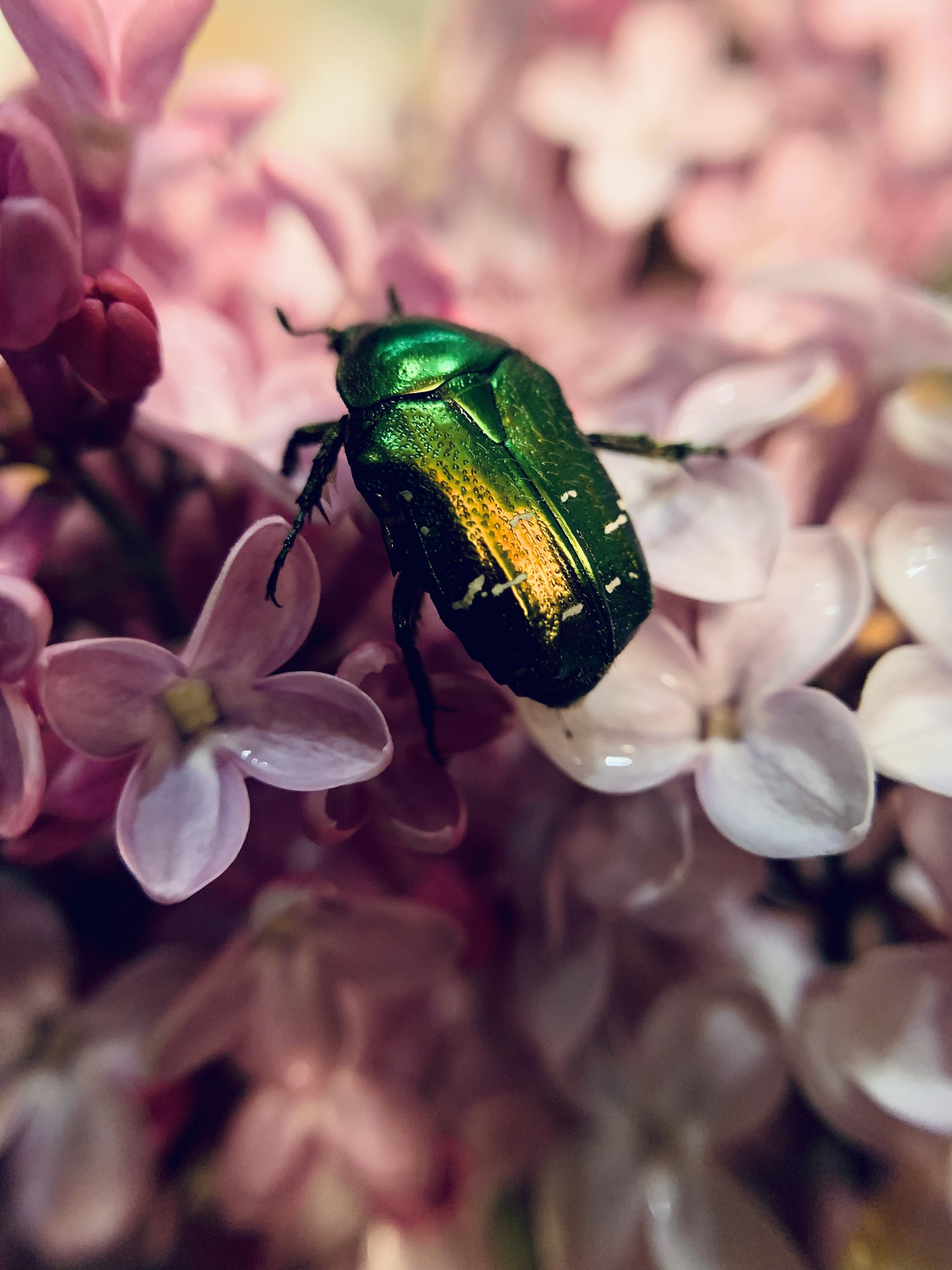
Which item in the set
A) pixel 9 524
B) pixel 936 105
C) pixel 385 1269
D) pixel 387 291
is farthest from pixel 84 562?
pixel 936 105

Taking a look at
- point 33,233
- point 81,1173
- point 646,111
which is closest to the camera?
point 33,233

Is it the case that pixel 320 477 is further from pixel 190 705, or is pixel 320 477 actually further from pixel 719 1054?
pixel 719 1054

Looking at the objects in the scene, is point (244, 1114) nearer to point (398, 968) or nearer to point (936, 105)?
point (398, 968)

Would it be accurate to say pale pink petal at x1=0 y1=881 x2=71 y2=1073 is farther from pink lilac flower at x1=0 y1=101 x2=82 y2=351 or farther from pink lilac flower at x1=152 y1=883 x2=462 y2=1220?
pink lilac flower at x1=0 y1=101 x2=82 y2=351

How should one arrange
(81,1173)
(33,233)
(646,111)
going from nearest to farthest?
(33,233) → (81,1173) → (646,111)

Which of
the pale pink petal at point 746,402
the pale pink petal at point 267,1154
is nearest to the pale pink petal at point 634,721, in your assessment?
the pale pink petal at point 746,402

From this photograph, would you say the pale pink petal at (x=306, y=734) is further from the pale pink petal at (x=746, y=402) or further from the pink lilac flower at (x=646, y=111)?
the pink lilac flower at (x=646, y=111)

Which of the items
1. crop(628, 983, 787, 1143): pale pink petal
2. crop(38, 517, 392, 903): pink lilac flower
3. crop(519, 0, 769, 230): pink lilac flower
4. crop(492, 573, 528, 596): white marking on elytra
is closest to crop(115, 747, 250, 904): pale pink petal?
crop(38, 517, 392, 903): pink lilac flower

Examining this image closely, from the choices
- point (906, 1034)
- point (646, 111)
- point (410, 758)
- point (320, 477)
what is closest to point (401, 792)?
point (410, 758)
